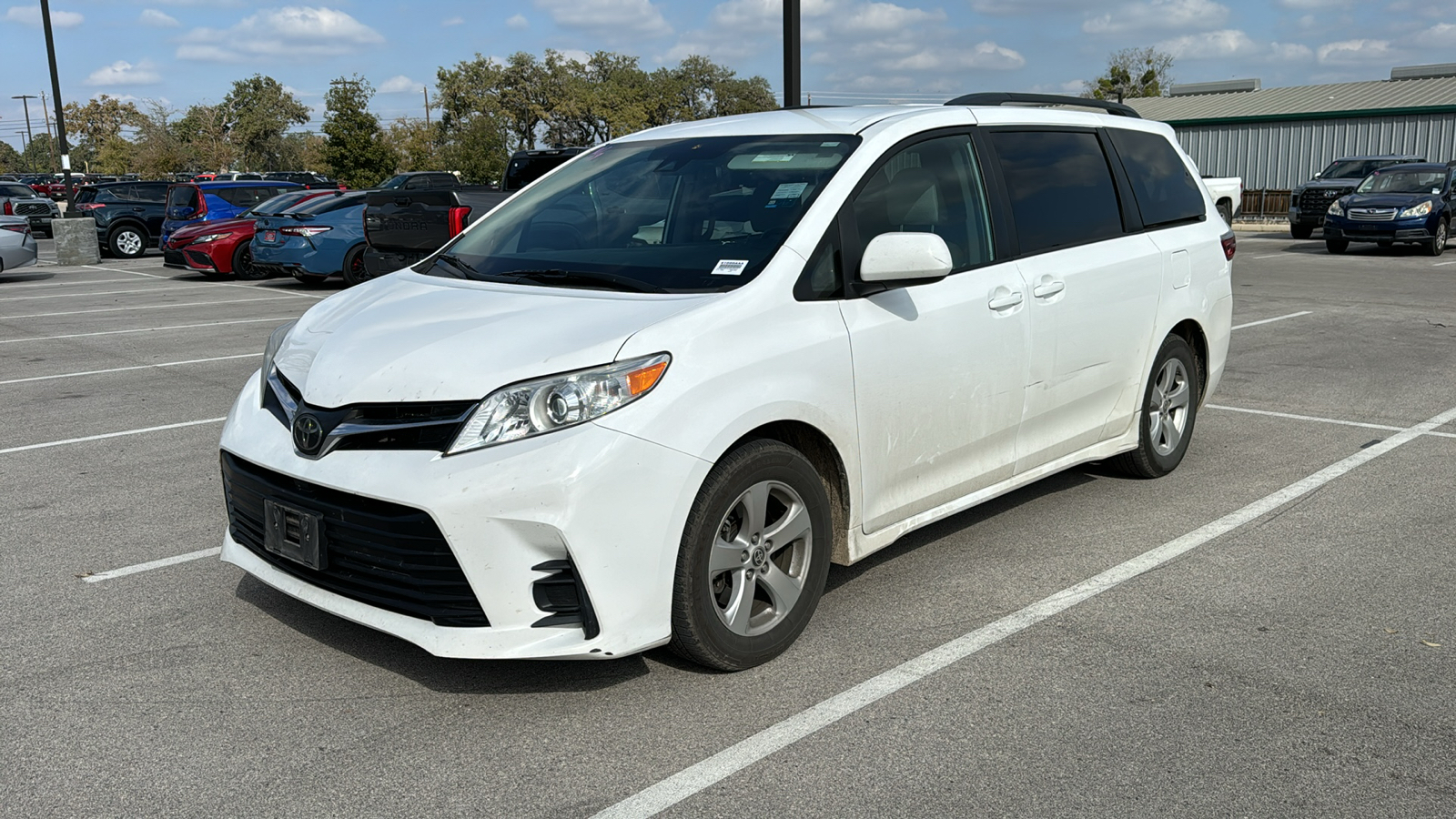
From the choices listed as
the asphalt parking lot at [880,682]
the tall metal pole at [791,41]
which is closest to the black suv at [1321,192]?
the tall metal pole at [791,41]

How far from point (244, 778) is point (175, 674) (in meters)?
0.84

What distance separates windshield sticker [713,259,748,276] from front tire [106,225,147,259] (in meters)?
25.6

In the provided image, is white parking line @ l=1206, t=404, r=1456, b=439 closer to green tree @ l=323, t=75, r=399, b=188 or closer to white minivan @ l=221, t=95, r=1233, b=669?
white minivan @ l=221, t=95, r=1233, b=669

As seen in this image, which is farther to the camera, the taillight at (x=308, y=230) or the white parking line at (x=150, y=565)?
the taillight at (x=308, y=230)

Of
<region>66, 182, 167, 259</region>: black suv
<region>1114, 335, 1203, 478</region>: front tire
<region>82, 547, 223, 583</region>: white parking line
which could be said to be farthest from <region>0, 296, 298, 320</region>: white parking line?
<region>1114, 335, 1203, 478</region>: front tire

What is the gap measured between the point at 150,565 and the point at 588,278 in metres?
2.33

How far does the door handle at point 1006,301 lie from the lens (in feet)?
15.1

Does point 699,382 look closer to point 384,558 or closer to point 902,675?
point 384,558

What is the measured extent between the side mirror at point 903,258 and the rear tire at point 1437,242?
70.2ft

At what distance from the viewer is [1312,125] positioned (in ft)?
128

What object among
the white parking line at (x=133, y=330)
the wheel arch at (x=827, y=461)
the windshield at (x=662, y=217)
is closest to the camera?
the wheel arch at (x=827, y=461)

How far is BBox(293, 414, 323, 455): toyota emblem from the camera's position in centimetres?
359

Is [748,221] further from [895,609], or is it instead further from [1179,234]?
[1179,234]

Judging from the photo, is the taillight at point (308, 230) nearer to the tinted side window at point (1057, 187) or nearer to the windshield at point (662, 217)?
the windshield at point (662, 217)
